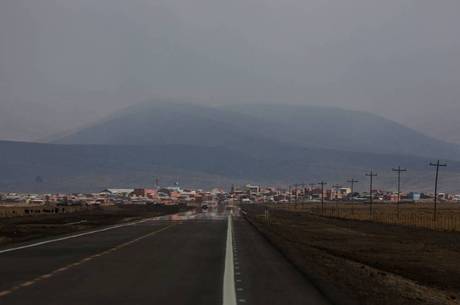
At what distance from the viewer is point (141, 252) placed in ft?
93.6

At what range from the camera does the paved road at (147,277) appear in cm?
1473

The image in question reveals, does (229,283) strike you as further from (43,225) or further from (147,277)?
(43,225)

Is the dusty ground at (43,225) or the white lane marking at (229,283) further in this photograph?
the dusty ground at (43,225)

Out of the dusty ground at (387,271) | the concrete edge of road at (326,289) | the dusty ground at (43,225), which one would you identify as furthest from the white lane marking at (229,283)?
the dusty ground at (43,225)

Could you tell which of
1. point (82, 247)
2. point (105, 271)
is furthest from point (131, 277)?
point (82, 247)

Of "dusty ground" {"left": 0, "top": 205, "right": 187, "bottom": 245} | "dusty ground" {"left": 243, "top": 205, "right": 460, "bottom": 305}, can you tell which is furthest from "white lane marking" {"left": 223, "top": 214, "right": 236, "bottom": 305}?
"dusty ground" {"left": 0, "top": 205, "right": 187, "bottom": 245}

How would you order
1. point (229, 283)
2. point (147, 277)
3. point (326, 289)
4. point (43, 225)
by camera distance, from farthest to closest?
point (43, 225) < point (147, 277) < point (229, 283) < point (326, 289)

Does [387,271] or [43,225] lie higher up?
[387,271]

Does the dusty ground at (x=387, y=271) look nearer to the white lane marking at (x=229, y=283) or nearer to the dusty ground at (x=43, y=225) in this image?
the white lane marking at (x=229, y=283)

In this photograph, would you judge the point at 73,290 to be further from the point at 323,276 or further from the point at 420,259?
the point at 420,259

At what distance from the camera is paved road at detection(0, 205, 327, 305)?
48.3 ft

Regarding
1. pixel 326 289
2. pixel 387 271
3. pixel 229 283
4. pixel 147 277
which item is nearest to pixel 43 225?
pixel 387 271

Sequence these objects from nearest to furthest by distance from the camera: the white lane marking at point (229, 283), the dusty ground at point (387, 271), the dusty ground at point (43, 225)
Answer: the white lane marking at point (229, 283) → the dusty ground at point (387, 271) → the dusty ground at point (43, 225)

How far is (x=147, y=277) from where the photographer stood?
19.0m
